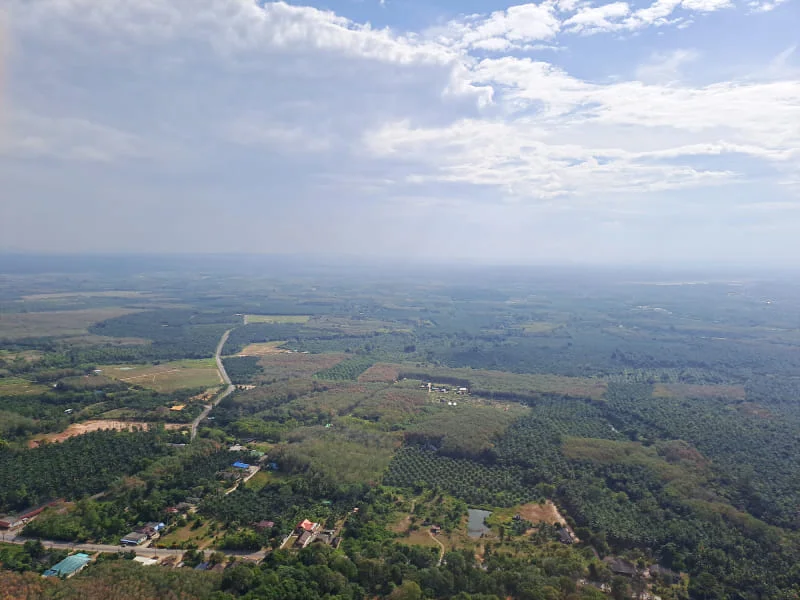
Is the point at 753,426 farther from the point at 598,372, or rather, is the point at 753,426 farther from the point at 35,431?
the point at 35,431

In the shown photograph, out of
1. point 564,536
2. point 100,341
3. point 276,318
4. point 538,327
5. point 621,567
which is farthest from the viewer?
point 276,318

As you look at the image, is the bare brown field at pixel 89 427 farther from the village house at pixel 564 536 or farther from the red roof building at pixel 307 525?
the village house at pixel 564 536

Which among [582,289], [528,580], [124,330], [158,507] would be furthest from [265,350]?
[582,289]

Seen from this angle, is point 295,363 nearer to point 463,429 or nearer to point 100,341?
point 100,341

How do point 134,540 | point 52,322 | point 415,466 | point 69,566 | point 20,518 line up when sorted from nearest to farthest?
point 69,566 < point 134,540 < point 20,518 < point 415,466 < point 52,322

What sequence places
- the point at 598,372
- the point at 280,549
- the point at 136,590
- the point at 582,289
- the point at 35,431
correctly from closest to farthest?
1. the point at 136,590
2. the point at 280,549
3. the point at 35,431
4. the point at 598,372
5. the point at 582,289

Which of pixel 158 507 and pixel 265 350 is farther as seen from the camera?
pixel 265 350

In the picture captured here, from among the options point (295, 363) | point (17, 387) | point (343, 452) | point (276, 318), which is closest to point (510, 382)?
point (295, 363)

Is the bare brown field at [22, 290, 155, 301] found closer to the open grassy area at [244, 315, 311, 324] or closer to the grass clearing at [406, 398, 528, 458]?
the open grassy area at [244, 315, 311, 324]
